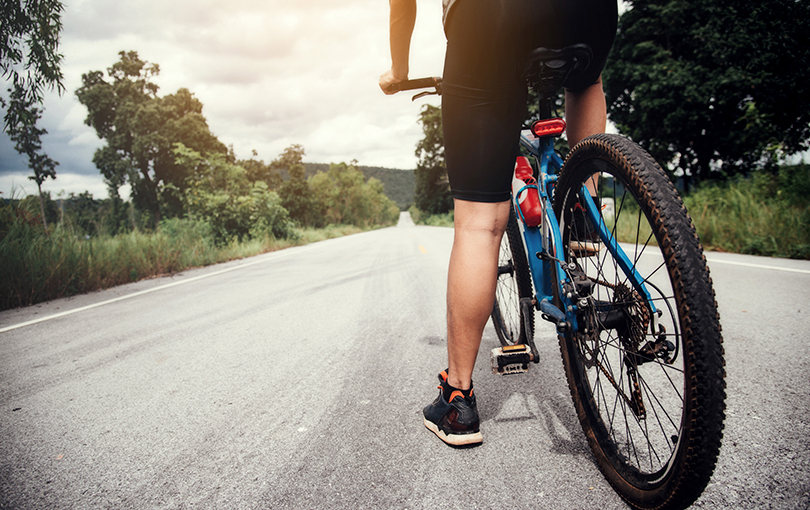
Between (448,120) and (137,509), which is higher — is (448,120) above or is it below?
above

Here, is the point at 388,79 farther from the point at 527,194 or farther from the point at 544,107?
the point at 527,194

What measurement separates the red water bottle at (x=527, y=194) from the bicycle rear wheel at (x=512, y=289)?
0.73ft

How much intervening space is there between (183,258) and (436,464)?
824cm

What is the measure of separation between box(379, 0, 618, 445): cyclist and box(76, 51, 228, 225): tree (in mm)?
37798

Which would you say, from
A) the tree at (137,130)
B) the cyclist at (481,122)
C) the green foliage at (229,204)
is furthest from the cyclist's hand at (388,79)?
the tree at (137,130)

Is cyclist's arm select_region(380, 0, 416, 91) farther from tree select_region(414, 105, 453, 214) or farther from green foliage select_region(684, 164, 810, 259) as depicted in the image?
tree select_region(414, 105, 453, 214)

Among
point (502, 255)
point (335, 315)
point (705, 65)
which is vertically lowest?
point (335, 315)

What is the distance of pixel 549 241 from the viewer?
145 centimetres

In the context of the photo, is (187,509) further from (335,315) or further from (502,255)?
(335,315)

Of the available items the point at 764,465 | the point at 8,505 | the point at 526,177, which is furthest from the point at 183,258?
the point at 764,465

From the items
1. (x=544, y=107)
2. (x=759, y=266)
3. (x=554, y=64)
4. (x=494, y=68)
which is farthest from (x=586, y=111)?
(x=759, y=266)

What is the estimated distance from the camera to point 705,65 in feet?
46.7

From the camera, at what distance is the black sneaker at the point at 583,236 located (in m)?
1.32

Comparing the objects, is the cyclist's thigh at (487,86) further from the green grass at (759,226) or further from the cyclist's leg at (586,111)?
the green grass at (759,226)
